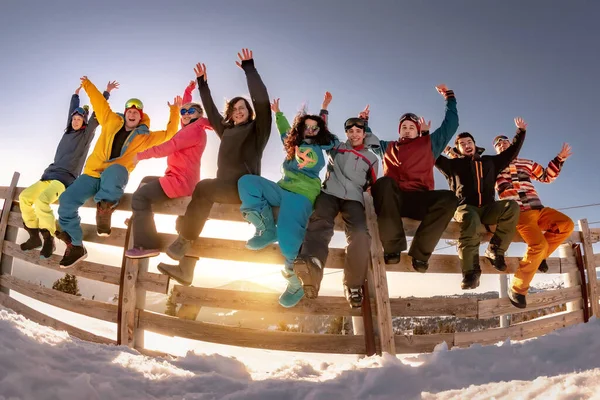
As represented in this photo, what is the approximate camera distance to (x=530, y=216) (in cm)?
439

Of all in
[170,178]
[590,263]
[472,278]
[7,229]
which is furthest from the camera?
[590,263]

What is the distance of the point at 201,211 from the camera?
3.46 metres

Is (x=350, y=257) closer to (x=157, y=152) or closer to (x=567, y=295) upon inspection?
(x=157, y=152)

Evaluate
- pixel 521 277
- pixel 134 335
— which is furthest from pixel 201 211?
pixel 521 277

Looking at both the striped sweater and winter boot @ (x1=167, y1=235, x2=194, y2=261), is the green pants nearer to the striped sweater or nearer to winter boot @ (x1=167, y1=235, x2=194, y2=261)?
the striped sweater

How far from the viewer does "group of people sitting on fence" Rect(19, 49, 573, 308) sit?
130 inches

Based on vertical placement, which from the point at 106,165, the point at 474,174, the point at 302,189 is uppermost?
the point at 106,165

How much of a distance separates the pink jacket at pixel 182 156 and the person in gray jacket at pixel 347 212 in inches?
60.5

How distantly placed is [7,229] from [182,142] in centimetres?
362

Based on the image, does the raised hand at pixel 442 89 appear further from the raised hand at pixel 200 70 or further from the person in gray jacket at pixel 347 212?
the raised hand at pixel 200 70

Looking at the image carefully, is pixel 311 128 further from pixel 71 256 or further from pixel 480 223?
pixel 71 256

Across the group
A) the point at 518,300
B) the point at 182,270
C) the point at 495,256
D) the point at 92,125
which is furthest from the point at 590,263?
the point at 92,125

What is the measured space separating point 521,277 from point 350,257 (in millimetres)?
2457

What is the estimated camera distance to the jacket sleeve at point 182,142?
12.7ft
